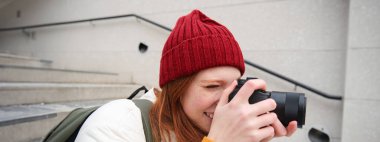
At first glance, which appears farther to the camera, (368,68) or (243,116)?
(368,68)

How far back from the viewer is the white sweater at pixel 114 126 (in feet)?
2.02

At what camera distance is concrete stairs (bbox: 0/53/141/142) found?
1386 mm

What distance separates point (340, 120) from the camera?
2051 millimetres

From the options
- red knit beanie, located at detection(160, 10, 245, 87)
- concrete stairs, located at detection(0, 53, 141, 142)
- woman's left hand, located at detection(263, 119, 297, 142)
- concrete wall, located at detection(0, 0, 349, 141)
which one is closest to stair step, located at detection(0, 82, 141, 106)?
concrete stairs, located at detection(0, 53, 141, 142)

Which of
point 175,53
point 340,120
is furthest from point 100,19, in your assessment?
point 340,120

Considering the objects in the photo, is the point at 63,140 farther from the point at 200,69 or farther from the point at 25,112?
the point at 25,112

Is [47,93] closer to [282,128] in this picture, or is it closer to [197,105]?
[197,105]

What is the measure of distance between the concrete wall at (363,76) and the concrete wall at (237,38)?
8.9 inches

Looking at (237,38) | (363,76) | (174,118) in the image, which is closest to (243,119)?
(174,118)

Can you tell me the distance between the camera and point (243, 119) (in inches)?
23.5

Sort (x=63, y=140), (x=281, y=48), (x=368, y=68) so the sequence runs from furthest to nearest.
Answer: (x=281, y=48) < (x=368, y=68) < (x=63, y=140)

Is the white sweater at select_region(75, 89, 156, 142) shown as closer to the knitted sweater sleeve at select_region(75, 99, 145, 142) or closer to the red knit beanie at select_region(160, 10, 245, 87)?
the knitted sweater sleeve at select_region(75, 99, 145, 142)

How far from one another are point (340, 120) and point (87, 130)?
2.16 meters

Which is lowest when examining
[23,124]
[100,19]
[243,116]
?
[23,124]
